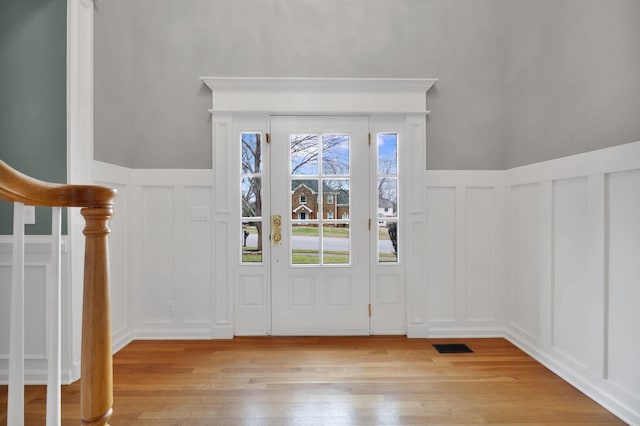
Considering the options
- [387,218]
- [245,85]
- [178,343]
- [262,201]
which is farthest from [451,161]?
[178,343]

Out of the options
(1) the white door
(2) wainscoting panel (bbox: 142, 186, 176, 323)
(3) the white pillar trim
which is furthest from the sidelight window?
(3) the white pillar trim

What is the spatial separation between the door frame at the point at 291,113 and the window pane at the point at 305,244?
1.52 ft

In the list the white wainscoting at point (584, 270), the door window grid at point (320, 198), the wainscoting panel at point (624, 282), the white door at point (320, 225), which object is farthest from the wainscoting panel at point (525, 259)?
the door window grid at point (320, 198)

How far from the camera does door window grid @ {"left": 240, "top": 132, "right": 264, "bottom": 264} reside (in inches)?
128

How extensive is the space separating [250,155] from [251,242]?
2.60 ft

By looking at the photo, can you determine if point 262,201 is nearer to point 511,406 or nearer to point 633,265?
point 511,406

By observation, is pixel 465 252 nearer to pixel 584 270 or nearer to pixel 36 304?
pixel 584 270

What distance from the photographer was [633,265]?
1938 mm

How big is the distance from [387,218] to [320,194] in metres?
0.65

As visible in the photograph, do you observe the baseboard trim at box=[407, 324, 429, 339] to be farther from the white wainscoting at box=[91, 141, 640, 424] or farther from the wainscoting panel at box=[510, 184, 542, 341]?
the wainscoting panel at box=[510, 184, 542, 341]

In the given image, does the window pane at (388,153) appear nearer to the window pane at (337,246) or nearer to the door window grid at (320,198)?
the door window grid at (320,198)

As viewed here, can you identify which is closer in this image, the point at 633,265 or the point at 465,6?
the point at 633,265

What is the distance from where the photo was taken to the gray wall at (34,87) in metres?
2.39

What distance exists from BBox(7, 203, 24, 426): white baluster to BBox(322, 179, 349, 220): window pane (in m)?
2.47
